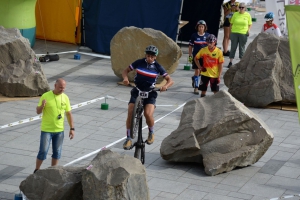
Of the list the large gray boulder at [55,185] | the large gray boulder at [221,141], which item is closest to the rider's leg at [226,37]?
the large gray boulder at [221,141]

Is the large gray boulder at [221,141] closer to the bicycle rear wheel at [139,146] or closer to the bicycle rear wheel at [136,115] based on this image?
the bicycle rear wheel at [139,146]

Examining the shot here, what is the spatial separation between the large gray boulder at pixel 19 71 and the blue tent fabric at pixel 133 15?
4.61 m

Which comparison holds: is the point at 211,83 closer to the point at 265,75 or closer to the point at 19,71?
the point at 265,75

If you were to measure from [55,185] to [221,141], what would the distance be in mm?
3260

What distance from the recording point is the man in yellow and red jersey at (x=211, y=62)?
15328mm

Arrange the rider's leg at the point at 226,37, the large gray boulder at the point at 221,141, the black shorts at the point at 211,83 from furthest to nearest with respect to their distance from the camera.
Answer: the rider's leg at the point at 226,37 < the black shorts at the point at 211,83 < the large gray boulder at the point at 221,141

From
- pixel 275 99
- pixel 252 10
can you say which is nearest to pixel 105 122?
pixel 275 99

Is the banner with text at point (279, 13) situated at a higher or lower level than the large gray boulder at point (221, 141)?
higher

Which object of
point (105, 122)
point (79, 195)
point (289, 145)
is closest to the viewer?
point (79, 195)

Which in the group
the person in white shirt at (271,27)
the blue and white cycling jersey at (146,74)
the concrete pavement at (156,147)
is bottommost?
the concrete pavement at (156,147)

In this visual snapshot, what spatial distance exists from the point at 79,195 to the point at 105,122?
4823mm

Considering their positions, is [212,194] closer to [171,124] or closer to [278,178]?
[278,178]

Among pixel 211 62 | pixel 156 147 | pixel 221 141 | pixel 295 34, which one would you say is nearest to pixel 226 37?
pixel 211 62

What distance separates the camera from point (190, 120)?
11.9m
